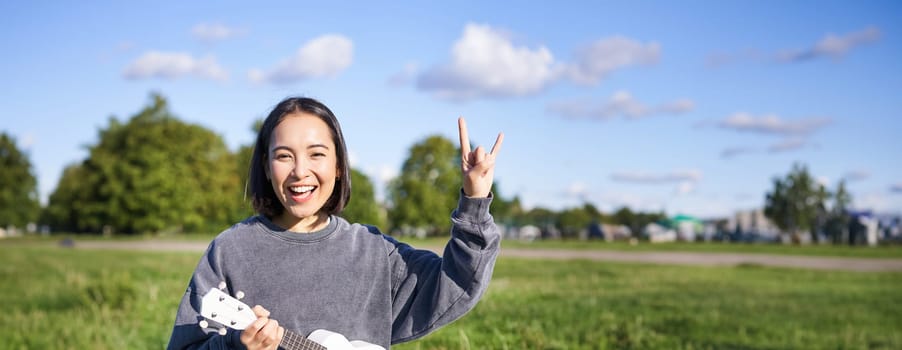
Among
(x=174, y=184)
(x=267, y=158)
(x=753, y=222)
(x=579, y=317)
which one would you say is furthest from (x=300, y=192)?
(x=753, y=222)

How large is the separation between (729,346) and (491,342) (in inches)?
124

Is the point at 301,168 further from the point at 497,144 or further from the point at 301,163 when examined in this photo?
the point at 497,144

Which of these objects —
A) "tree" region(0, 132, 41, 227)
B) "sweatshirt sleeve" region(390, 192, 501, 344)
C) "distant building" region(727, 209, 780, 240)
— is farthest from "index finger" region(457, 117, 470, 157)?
"distant building" region(727, 209, 780, 240)

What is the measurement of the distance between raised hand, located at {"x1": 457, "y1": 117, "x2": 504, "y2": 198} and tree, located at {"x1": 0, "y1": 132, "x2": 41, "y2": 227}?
7231 cm

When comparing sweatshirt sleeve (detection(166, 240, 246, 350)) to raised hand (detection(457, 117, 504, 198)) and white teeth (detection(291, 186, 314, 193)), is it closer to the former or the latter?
white teeth (detection(291, 186, 314, 193))

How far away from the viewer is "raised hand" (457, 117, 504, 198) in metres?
2.36

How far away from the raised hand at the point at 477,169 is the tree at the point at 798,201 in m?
79.6

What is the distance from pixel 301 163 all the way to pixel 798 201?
81611mm

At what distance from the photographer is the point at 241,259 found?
8.59 ft

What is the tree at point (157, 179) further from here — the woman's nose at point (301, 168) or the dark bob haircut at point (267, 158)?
the woman's nose at point (301, 168)

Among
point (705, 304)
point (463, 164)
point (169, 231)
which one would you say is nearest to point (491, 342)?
point (463, 164)

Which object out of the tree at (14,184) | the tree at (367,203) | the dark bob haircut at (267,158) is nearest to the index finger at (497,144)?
the dark bob haircut at (267,158)

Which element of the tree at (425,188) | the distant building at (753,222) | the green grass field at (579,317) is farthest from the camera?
the distant building at (753,222)

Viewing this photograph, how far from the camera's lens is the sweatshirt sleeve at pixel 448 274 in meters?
2.46
